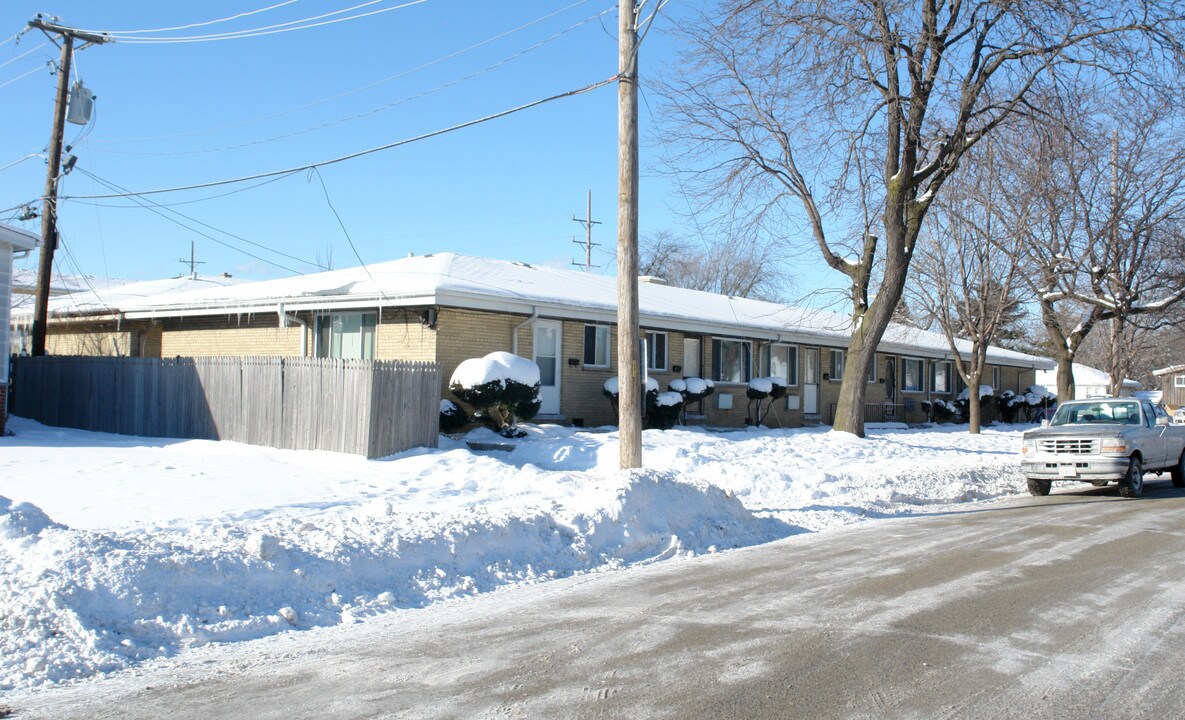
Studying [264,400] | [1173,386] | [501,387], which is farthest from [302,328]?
[1173,386]

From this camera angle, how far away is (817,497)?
50.8ft

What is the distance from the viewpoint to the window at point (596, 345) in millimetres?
23328

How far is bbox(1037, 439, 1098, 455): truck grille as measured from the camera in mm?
16000

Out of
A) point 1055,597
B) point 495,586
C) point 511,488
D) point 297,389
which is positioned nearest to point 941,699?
point 1055,597

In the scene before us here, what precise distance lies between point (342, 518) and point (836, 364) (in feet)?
81.4

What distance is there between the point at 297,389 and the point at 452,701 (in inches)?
481

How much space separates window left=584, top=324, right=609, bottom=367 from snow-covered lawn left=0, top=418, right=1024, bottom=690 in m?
2.72

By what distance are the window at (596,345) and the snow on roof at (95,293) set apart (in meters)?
13.3

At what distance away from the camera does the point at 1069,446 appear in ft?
53.1

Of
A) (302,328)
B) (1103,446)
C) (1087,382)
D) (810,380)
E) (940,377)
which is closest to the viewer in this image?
(1103,446)

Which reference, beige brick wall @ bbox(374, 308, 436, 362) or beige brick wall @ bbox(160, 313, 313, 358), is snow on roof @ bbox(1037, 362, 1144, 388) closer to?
beige brick wall @ bbox(160, 313, 313, 358)

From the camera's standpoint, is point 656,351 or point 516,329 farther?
point 656,351

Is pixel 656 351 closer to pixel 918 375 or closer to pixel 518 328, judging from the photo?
pixel 518 328

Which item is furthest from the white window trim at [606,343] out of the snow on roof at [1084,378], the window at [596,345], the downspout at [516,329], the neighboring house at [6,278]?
the snow on roof at [1084,378]
